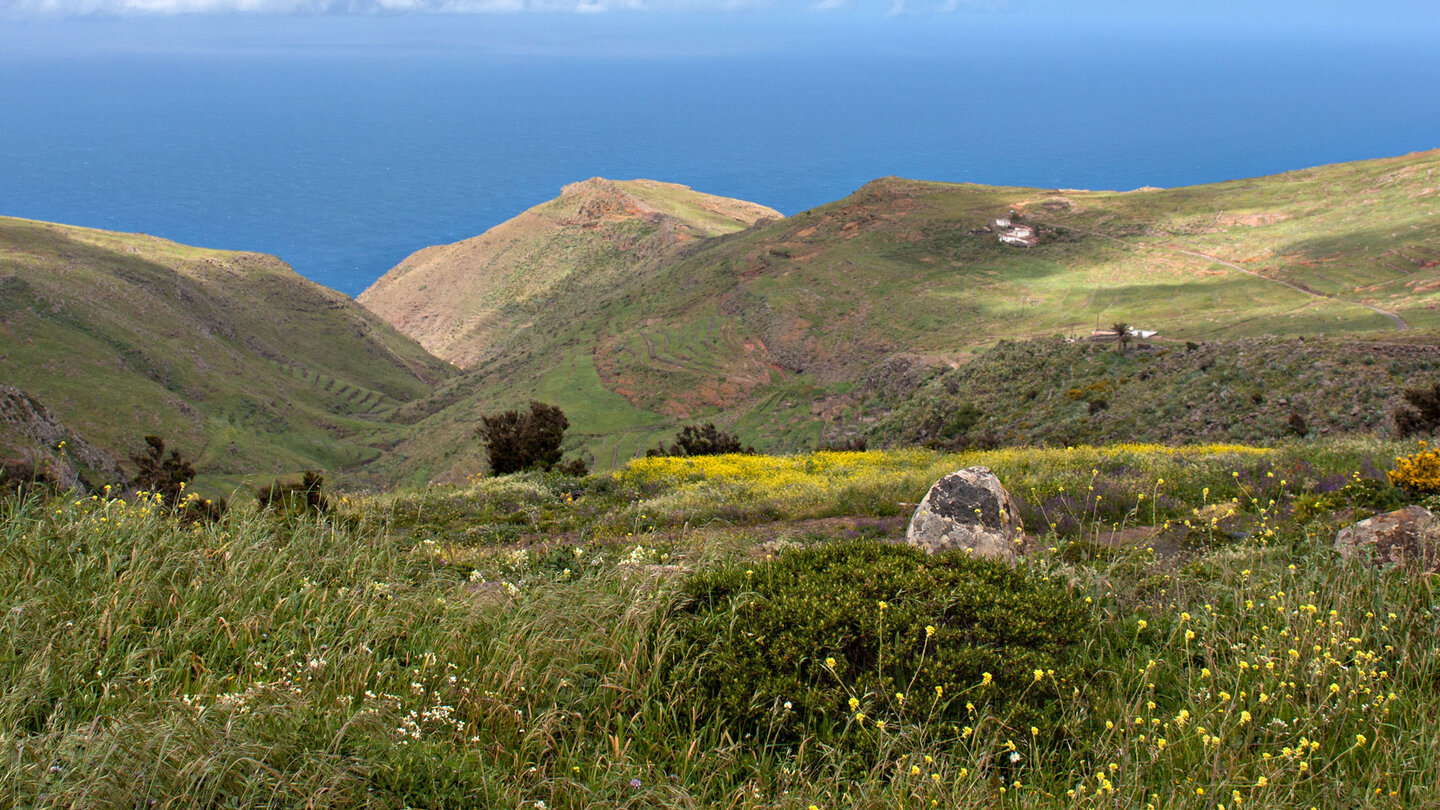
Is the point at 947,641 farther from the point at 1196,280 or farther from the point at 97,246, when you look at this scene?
the point at 97,246

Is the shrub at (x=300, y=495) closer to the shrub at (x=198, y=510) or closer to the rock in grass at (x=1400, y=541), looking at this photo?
the shrub at (x=198, y=510)

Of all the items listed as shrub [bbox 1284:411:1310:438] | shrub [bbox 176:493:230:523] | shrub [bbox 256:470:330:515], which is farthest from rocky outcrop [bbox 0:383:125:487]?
shrub [bbox 1284:411:1310:438]

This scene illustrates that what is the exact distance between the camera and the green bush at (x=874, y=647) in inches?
164

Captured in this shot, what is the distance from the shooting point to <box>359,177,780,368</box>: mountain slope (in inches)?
5241

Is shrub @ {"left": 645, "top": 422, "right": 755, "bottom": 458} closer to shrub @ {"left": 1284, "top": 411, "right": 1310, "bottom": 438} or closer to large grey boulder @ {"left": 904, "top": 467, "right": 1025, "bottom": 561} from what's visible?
shrub @ {"left": 1284, "top": 411, "right": 1310, "bottom": 438}

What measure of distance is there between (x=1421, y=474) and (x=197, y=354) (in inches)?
3850

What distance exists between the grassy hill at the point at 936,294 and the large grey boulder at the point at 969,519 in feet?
104

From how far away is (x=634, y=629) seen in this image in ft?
15.9

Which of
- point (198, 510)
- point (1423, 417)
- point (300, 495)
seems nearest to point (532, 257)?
point (1423, 417)

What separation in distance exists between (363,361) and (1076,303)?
87764mm

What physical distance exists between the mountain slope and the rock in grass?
119457mm

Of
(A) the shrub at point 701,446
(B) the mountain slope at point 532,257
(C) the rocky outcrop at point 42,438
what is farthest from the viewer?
(B) the mountain slope at point 532,257

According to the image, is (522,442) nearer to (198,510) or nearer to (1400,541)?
(198,510)

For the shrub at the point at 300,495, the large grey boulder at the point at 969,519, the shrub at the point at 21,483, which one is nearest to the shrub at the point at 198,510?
the shrub at the point at 300,495
